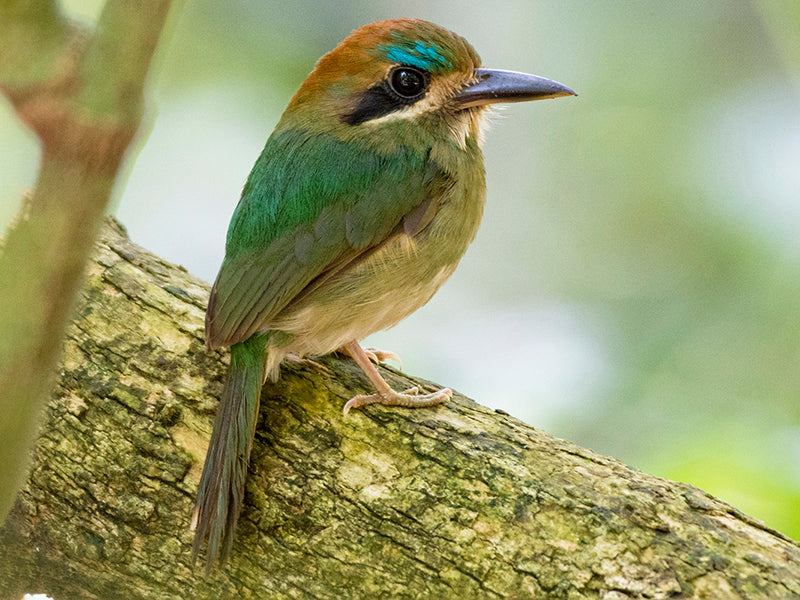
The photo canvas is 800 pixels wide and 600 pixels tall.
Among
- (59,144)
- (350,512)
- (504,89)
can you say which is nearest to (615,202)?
(504,89)

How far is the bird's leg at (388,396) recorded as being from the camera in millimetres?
2498

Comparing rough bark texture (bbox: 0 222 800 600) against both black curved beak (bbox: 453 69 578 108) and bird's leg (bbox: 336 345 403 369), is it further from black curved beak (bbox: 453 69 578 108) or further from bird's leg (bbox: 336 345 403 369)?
black curved beak (bbox: 453 69 578 108)

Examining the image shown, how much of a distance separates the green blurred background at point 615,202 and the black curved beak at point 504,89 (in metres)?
0.23

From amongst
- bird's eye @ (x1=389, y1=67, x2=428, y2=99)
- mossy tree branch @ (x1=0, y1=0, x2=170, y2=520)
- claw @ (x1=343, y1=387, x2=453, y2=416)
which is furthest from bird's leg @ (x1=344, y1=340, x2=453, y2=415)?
mossy tree branch @ (x1=0, y1=0, x2=170, y2=520)

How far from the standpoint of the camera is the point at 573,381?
3121mm

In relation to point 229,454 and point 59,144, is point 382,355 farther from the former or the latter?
point 59,144

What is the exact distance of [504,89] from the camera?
107 inches

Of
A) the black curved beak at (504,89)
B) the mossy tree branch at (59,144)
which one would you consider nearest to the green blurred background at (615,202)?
the black curved beak at (504,89)

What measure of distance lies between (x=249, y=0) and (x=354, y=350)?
1759 mm

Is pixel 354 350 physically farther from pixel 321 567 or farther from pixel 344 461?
pixel 321 567

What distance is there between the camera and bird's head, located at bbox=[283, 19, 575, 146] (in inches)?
106

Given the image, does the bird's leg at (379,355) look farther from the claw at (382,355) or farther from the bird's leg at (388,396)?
the bird's leg at (388,396)

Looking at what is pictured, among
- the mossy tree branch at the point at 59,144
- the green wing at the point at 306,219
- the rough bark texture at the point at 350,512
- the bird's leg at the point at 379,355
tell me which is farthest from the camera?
the bird's leg at the point at 379,355

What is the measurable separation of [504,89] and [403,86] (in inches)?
13.2
